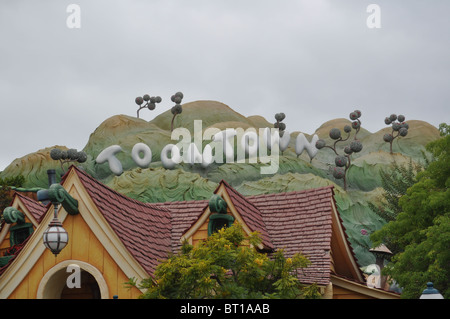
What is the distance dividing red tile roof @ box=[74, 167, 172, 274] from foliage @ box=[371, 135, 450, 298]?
5773 mm

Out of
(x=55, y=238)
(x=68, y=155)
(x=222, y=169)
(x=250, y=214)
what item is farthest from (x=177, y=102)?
(x=55, y=238)

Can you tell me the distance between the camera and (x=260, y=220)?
17.3 m

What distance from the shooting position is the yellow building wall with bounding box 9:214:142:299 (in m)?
14.3

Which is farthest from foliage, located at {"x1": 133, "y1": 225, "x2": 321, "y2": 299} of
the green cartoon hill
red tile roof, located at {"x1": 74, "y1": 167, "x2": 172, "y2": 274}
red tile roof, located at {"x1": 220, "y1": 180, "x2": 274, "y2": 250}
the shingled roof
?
the green cartoon hill

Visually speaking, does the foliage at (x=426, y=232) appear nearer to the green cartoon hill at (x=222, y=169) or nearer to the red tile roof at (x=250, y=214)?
the red tile roof at (x=250, y=214)

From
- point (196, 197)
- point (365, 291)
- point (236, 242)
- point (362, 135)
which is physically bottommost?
point (365, 291)

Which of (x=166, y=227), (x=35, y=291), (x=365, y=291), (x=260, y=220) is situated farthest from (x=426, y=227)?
(x=35, y=291)

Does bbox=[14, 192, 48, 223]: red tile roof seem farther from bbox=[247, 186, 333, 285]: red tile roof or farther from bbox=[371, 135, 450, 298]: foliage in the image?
bbox=[371, 135, 450, 298]: foliage

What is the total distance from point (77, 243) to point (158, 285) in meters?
2.84

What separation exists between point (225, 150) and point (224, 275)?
47.0m

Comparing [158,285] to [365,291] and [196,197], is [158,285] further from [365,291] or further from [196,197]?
[196,197]
